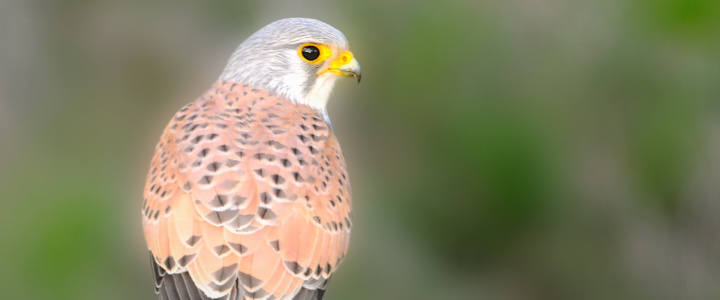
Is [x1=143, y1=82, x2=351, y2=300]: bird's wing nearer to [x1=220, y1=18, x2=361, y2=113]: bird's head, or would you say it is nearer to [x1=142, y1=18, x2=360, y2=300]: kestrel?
[x1=142, y1=18, x2=360, y2=300]: kestrel

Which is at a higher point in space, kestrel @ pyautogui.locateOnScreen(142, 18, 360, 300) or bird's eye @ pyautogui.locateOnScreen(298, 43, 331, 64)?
bird's eye @ pyautogui.locateOnScreen(298, 43, 331, 64)

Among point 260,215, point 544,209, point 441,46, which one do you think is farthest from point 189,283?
point 544,209

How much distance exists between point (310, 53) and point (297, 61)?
6 cm

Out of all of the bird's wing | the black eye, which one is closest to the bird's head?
the black eye

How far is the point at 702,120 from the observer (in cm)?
464

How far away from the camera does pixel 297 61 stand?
10.9 ft

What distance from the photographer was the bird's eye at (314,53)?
3.27 meters

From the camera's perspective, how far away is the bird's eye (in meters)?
3.27

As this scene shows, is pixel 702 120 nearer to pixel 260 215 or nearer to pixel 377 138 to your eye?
pixel 377 138

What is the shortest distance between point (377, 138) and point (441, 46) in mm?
618

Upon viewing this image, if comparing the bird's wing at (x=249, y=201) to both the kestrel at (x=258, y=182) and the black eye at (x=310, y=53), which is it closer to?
the kestrel at (x=258, y=182)

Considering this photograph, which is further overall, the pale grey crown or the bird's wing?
the pale grey crown

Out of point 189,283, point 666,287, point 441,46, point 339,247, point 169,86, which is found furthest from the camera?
point 666,287

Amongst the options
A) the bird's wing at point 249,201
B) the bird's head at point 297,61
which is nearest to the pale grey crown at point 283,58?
the bird's head at point 297,61
